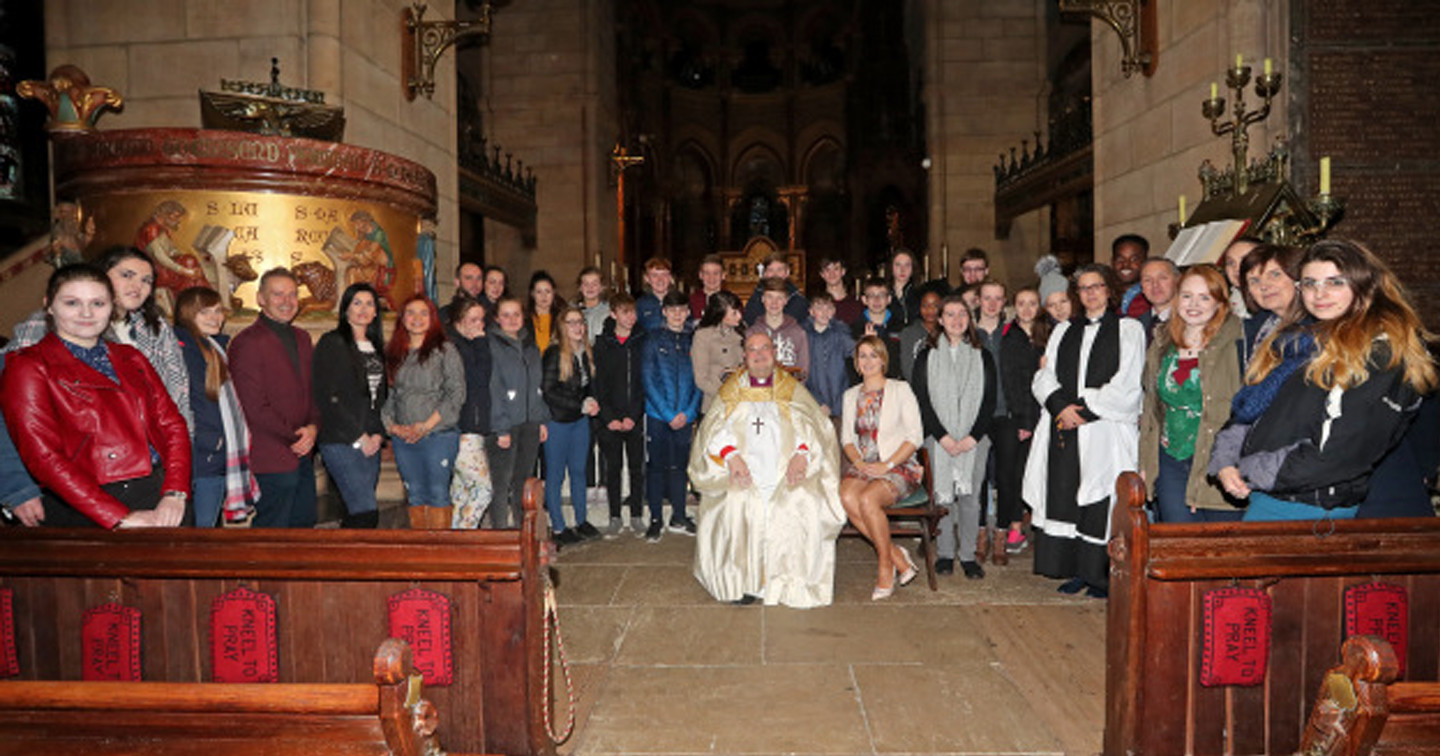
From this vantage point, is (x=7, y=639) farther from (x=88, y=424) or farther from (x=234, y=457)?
(x=234, y=457)

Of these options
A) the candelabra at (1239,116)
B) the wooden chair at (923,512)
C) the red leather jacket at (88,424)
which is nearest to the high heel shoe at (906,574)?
the wooden chair at (923,512)

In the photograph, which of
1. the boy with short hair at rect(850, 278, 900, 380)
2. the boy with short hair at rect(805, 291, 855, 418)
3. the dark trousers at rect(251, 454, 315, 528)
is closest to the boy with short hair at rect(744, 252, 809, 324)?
the boy with short hair at rect(805, 291, 855, 418)

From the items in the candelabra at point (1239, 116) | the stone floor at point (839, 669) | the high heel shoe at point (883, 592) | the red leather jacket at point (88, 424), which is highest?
the candelabra at point (1239, 116)

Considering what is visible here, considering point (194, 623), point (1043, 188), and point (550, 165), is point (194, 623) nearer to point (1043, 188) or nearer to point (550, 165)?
point (1043, 188)

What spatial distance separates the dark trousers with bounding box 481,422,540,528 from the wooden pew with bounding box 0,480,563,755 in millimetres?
3062

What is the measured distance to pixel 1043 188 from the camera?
1181cm

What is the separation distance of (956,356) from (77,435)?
15.7 feet

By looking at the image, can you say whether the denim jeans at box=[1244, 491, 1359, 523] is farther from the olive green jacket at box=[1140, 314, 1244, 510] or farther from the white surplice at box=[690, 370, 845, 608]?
the white surplice at box=[690, 370, 845, 608]

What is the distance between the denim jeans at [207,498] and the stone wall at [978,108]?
12.7 metres

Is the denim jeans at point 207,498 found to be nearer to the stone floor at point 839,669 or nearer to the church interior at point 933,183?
the church interior at point 933,183

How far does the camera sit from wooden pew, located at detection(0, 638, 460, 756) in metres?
2.25

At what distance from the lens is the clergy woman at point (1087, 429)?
5.02 m

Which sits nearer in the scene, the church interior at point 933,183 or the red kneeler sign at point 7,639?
the red kneeler sign at point 7,639

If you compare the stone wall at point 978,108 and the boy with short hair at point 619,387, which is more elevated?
the stone wall at point 978,108
